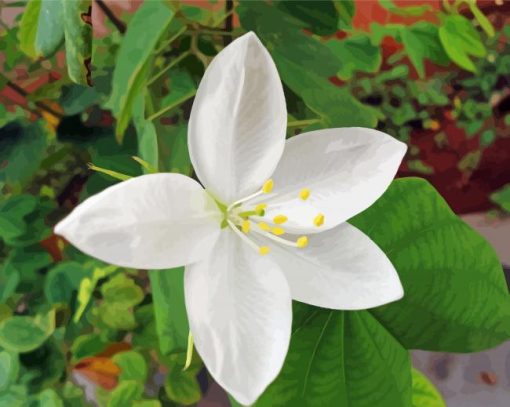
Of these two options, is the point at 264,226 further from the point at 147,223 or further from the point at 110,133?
the point at 110,133

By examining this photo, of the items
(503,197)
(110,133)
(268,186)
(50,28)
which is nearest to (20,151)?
(110,133)

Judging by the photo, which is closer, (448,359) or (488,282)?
(488,282)

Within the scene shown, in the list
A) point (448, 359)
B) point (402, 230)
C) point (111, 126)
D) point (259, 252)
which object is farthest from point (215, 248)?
point (448, 359)

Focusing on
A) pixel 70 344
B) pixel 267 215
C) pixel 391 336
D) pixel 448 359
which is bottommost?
pixel 448 359

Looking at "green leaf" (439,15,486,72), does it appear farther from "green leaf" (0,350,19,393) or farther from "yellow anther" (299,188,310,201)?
"green leaf" (0,350,19,393)

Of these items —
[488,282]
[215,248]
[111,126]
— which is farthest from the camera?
[111,126]

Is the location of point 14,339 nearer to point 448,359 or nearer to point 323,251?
point 323,251

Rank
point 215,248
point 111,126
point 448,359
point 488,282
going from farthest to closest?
1. point 448,359
2. point 111,126
3. point 488,282
4. point 215,248
